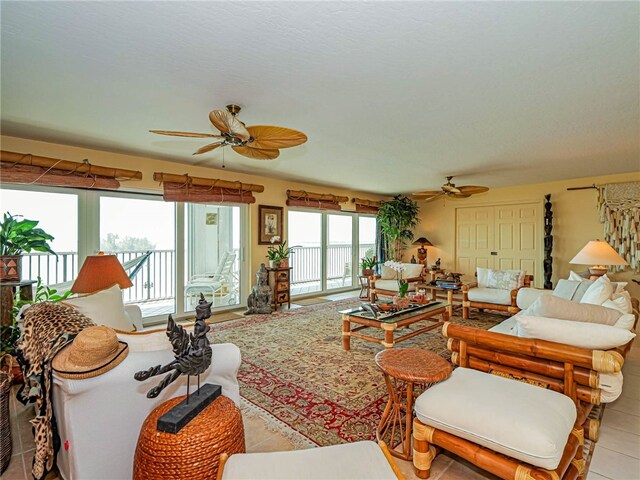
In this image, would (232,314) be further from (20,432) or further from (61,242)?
(20,432)

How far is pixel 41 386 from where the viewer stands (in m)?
1.48

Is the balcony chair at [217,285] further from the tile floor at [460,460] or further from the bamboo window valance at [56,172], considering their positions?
the tile floor at [460,460]

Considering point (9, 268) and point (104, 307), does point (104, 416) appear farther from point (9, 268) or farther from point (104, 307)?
point (9, 268)

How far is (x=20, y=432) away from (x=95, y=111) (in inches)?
95.4

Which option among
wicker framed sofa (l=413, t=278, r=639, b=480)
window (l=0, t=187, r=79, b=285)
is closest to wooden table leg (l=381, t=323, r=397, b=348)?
wicker framed sofa (l=413, t=278, r=639, b=480)

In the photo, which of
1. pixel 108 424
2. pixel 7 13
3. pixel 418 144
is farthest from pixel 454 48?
pixel 108 424

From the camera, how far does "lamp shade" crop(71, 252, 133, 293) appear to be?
2.36m

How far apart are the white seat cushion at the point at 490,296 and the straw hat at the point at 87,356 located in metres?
4.81

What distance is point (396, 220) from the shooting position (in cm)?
736

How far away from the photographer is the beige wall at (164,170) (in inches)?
138

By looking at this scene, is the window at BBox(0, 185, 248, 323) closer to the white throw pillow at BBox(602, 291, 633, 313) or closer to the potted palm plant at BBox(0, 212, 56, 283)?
the potted palm plant at BBox(0, 212, 56, 283)

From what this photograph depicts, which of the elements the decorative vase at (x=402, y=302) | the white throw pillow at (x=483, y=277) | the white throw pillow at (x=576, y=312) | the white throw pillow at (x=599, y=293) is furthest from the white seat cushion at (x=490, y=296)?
the white throw pillow at (x=576, y=312)

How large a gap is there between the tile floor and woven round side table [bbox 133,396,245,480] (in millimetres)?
719

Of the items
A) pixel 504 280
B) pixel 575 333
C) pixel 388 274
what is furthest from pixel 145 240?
pixel 504 280
